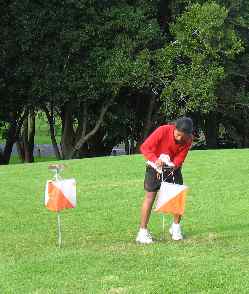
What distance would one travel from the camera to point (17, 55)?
85.3 feet

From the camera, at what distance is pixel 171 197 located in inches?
310

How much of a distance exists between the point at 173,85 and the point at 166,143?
18.7 meters

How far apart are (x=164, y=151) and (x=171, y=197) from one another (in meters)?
0.58

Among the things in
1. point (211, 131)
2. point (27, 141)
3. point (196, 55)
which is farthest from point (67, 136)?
point (211, 131)

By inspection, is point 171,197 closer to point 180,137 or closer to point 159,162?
point 159,162

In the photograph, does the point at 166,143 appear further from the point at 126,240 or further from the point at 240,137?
the point at 240,137

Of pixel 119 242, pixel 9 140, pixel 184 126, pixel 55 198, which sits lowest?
pixel 9 140

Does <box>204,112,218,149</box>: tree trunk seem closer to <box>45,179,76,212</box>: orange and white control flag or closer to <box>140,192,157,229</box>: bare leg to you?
<box>140,192,157,229</box>: bare leg

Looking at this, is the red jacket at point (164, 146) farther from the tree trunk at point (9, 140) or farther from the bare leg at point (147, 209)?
the tree trunk at point (9, 140)

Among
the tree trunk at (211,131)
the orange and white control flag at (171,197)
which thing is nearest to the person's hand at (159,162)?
the orange and white control flag at (171,197)

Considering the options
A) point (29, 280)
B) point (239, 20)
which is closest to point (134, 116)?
point (239, 20)

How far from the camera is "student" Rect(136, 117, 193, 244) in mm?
7836

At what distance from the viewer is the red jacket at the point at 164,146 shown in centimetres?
800

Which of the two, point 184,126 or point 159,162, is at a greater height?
point 184,126
